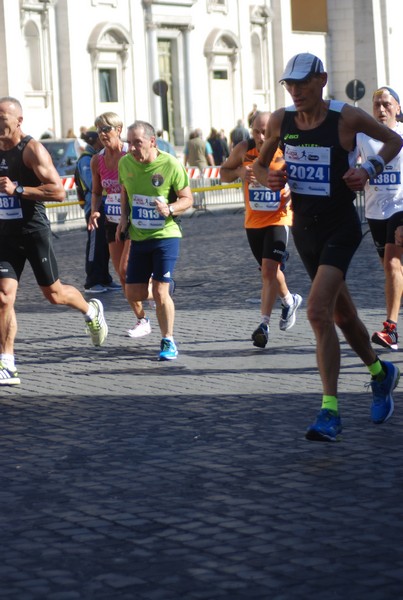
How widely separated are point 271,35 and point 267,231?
2005 inches

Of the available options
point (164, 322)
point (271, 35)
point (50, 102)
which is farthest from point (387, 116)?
point (271, 35)

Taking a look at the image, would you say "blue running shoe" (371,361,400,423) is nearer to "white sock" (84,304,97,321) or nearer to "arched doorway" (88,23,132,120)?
"white sock" (84,304,97,321)

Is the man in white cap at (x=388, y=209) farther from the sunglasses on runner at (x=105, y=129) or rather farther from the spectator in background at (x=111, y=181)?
the sunglasses on runner at (x=105, y=129)

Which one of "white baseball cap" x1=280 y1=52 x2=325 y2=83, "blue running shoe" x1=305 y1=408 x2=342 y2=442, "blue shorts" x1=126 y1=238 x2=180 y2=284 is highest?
"white baseball cap" x1=280 y1=52 x2=325 y2=83

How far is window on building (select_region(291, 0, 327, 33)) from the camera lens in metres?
63.7

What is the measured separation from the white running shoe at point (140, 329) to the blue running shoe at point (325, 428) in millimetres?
4604

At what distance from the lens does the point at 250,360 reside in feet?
32.8

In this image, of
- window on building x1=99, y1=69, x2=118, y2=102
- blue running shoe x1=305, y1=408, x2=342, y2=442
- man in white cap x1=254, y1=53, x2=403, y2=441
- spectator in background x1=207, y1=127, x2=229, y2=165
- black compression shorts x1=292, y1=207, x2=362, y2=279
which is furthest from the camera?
window on building x1=99, y1=69, x2=118, y2=102

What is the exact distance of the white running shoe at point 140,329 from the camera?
1152cm

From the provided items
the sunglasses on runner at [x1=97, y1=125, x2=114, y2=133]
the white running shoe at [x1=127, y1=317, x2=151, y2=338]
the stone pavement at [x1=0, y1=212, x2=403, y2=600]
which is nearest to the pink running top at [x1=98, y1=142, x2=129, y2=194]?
the sunglasses on runner at [x1=97, y1=125, x2=114, y2=133]

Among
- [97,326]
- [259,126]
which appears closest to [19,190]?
[97,326]

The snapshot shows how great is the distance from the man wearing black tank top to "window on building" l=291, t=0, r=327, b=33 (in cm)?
5456

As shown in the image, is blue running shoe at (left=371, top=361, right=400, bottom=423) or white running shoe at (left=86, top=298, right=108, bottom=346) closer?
blue running shoe at (left=371, top=361, right=400, bottom=423)

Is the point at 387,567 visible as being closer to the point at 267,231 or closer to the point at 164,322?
the point at 164,322
